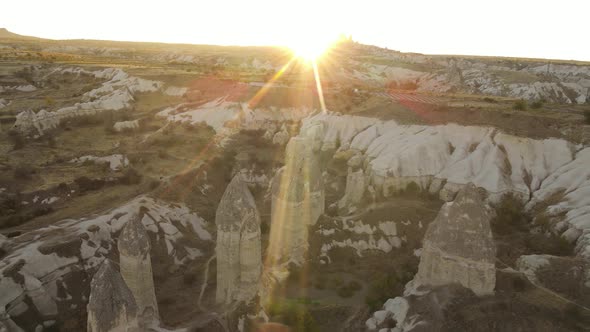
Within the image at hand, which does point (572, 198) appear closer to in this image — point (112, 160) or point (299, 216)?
point (299, 216)

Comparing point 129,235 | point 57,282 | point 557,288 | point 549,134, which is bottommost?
point 57,282

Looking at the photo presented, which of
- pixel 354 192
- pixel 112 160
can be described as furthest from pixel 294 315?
pixel 112 160

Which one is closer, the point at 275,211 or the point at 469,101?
the point at 275,211

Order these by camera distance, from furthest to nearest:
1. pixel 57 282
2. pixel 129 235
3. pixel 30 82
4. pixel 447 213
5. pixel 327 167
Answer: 1. pixel 30 82
2. pixel 327 167
3. pixel 57 282
4. pixel 447 213
5. pixel 129 235

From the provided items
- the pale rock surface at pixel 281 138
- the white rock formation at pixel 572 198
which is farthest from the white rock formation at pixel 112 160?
the white rock formation at pixel 572 198

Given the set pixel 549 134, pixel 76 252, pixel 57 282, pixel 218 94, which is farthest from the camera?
pixel 218 94

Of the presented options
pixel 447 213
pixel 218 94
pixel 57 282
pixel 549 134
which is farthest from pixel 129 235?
pixel 218 94

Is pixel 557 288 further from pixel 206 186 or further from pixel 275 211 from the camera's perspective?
pixel 206 186
